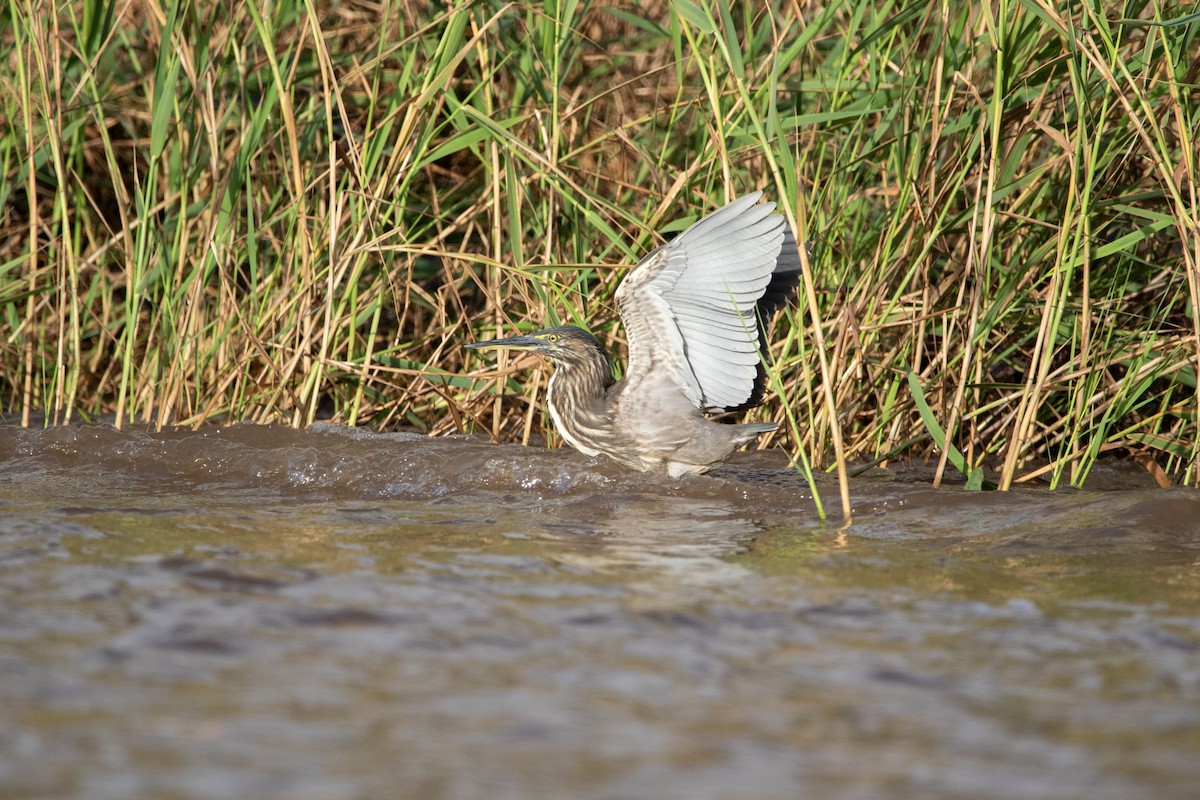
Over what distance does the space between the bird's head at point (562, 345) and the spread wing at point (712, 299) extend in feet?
0.52

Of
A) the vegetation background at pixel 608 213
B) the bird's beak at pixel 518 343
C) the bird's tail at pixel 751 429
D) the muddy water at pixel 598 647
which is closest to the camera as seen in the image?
the muddy water at pixel 598 647

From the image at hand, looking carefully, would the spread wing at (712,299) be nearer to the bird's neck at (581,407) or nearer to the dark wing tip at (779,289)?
the dark wing tip at (779,289)

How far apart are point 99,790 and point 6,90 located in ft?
11.9

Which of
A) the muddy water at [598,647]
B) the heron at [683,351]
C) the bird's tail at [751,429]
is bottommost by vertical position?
the muddy water at [598,647]

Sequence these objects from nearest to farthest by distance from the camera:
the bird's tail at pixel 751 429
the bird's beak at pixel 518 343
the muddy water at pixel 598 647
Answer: the muddy water at pixel 598 647
the bird's tail at pixel 751 429
the bird's beak at pixel 518 343

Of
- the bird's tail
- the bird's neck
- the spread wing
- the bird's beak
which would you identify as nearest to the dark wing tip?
the spread wing

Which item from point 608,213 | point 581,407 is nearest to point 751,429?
point 581,407

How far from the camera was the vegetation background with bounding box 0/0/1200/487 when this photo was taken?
4.09 m

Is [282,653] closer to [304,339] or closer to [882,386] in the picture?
[304,339]

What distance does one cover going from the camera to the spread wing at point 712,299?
13.4ft

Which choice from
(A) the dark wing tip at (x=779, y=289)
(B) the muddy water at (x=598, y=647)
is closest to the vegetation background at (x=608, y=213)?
(A) the dark wing tip at (x=779, y=289)

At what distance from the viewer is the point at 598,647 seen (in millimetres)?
2557

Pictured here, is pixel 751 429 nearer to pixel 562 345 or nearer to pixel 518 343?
pixel 562 345

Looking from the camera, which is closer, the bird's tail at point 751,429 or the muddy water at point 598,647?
the muddy water at point 598,647
